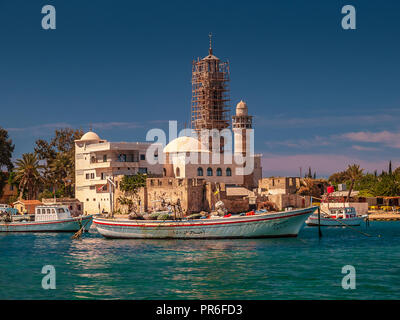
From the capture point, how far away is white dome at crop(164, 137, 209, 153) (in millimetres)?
77988

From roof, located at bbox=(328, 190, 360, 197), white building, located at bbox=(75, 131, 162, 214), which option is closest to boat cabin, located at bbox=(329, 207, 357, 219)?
roof, located at bbox=(328, 190, 360, 197)

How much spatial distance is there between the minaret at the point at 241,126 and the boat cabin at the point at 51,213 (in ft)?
119

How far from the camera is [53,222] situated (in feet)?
183

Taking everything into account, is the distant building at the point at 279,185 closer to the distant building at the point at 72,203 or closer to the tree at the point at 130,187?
the tree at the point at 130,187

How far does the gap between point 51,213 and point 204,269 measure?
3459 cm

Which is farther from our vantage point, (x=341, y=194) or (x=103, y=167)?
(x=341, y=194)

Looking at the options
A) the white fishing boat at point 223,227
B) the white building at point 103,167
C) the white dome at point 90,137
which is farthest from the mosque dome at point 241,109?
the white fishing boat at point 223,227

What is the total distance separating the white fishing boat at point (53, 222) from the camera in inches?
2185

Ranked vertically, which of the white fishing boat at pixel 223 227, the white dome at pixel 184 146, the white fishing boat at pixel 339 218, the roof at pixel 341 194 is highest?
the white dome at pixel 184 146

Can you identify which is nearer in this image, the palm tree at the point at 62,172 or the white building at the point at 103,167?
the white building at the point at 103,167

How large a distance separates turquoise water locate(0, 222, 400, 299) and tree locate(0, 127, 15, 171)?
167 feet

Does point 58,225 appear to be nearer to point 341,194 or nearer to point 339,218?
point 339,218

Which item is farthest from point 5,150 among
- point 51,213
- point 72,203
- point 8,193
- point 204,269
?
point 204,269

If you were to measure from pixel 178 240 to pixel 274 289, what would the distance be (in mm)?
22743
